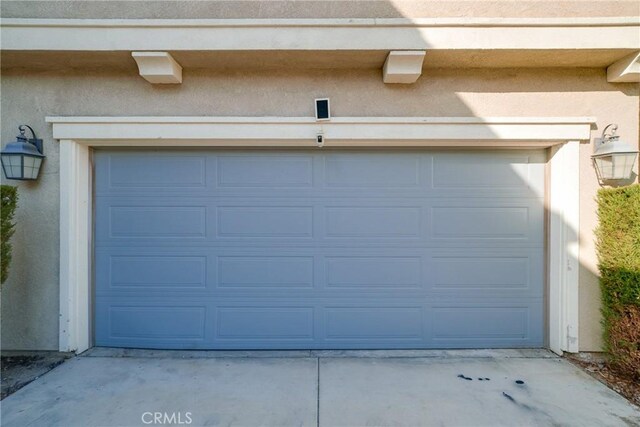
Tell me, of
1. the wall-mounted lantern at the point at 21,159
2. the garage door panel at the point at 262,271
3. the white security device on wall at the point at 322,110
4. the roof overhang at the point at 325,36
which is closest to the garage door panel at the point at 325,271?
the garage door panel at the point at 262,271

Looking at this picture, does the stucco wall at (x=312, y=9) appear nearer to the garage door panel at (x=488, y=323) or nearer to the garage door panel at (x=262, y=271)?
the garage door panel at (x=262, y=271)

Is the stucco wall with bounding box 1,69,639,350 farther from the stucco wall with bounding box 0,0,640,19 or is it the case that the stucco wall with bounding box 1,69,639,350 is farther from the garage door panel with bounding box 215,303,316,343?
the garage door panel with bounding box 215,303,316,343

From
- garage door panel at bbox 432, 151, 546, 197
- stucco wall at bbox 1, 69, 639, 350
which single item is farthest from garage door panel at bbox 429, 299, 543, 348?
garage door panel at bbox 432, 151, 546, 197

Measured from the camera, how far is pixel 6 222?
2873 millimetres

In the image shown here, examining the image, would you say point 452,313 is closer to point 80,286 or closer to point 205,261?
point 205,261

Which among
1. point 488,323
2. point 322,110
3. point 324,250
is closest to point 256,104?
point 322,110

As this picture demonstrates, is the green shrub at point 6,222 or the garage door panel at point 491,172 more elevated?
the garage door panel at point 491,172

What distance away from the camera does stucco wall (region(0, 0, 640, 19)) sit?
2924 millimetres

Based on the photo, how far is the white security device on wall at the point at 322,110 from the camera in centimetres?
311

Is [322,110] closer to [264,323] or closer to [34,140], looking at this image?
[264,323]

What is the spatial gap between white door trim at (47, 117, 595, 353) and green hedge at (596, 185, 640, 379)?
0.73ft

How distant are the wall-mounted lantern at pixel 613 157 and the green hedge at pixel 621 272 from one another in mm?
178

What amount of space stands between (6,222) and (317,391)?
3.14m

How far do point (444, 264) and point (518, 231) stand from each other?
0.85 metres
